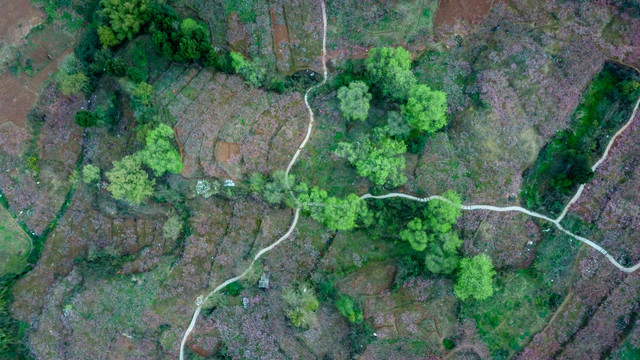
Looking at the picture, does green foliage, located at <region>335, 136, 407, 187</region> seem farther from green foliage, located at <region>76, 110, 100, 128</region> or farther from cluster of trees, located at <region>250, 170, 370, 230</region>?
green foliage, located at <region>76, 110, 100, 128</region>

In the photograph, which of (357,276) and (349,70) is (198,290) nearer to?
(357,276)

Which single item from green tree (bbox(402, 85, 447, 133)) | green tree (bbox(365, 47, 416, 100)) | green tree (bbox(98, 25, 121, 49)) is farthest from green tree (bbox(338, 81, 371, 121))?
green tree (bbox(98, 25, 121, 49))

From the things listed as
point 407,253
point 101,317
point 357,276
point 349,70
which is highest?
point 349,70

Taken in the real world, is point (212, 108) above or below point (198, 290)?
above

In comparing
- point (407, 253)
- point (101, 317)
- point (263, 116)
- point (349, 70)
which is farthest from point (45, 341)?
Result: point (349, 70)

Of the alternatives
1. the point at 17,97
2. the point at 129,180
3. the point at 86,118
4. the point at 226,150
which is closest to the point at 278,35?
the point at 226,150

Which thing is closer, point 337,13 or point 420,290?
point 420,290
